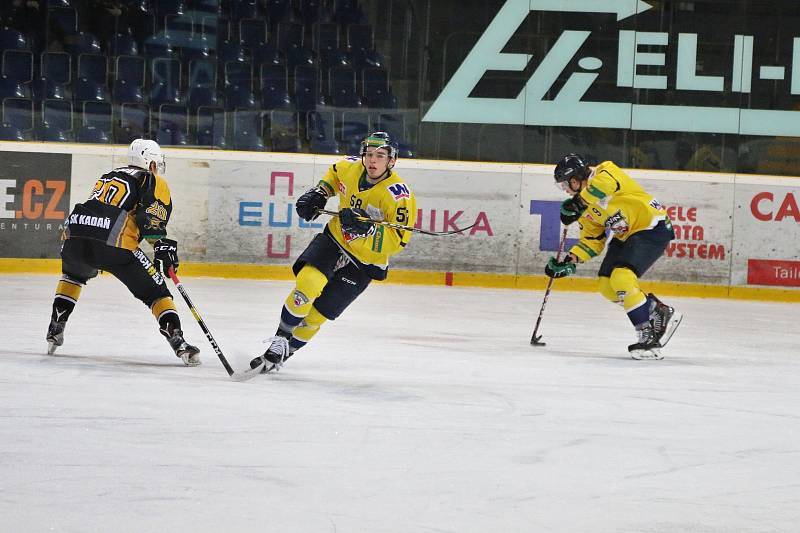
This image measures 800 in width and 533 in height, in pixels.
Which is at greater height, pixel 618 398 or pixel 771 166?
pixel 771 166

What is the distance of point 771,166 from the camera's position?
10859 mm

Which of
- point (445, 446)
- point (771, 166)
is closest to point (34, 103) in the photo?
point (771, 166)

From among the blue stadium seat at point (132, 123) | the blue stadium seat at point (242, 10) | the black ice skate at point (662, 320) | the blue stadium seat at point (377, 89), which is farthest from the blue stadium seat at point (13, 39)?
the black ice skate at point (662, 320)

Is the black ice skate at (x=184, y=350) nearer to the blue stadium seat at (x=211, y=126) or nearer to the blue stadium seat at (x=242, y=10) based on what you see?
the blue stadium seat at (x=211, y=126)

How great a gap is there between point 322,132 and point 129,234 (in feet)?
19.0

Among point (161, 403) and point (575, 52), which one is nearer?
point (161, 403)

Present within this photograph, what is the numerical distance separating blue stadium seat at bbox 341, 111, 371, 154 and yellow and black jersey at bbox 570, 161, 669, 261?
4.69 m

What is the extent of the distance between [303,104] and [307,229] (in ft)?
4.30

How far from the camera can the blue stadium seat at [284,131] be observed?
10875mm

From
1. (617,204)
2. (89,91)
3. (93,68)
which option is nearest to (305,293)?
(617,204)

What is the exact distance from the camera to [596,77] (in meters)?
11.0

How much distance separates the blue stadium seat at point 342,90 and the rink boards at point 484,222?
29.7 inches

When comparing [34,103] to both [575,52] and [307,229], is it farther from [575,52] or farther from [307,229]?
[575,52]

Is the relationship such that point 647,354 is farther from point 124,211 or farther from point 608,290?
point 124,211
